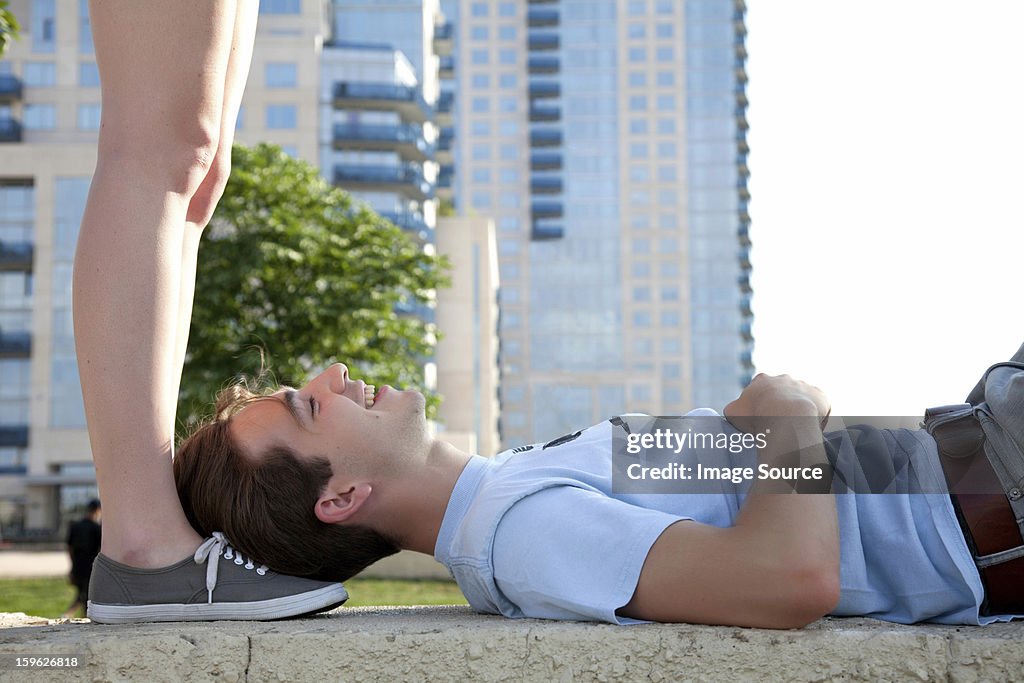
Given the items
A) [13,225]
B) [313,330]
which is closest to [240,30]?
[313,330]

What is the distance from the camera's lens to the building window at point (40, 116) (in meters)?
48.2

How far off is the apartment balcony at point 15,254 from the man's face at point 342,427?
43.7m

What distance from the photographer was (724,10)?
104m

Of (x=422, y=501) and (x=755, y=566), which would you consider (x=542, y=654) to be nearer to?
(x=755, y=566)

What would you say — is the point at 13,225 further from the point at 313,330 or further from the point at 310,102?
the point at 313,330

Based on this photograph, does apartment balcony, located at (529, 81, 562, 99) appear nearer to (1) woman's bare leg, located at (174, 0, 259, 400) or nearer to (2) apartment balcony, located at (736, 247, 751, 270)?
(2) apartment balcony, located at (736, 247, 751, 270)

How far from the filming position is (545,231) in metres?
106

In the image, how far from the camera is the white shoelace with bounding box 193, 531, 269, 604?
7.55ft

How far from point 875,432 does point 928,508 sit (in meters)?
0.24

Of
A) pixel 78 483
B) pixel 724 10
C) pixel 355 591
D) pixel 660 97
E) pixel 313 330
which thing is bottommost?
pixel 78 483

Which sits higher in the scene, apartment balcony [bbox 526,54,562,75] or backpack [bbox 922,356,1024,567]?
apartment balcony [bbox 526,54,562,75]

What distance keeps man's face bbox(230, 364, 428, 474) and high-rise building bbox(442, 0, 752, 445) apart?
99.4 m

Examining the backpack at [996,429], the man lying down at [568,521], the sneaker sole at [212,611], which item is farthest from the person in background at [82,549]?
the backpack at [996,429]

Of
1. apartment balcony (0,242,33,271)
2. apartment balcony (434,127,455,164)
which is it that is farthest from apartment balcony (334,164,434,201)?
apartment balcony (434,127,455,164)
